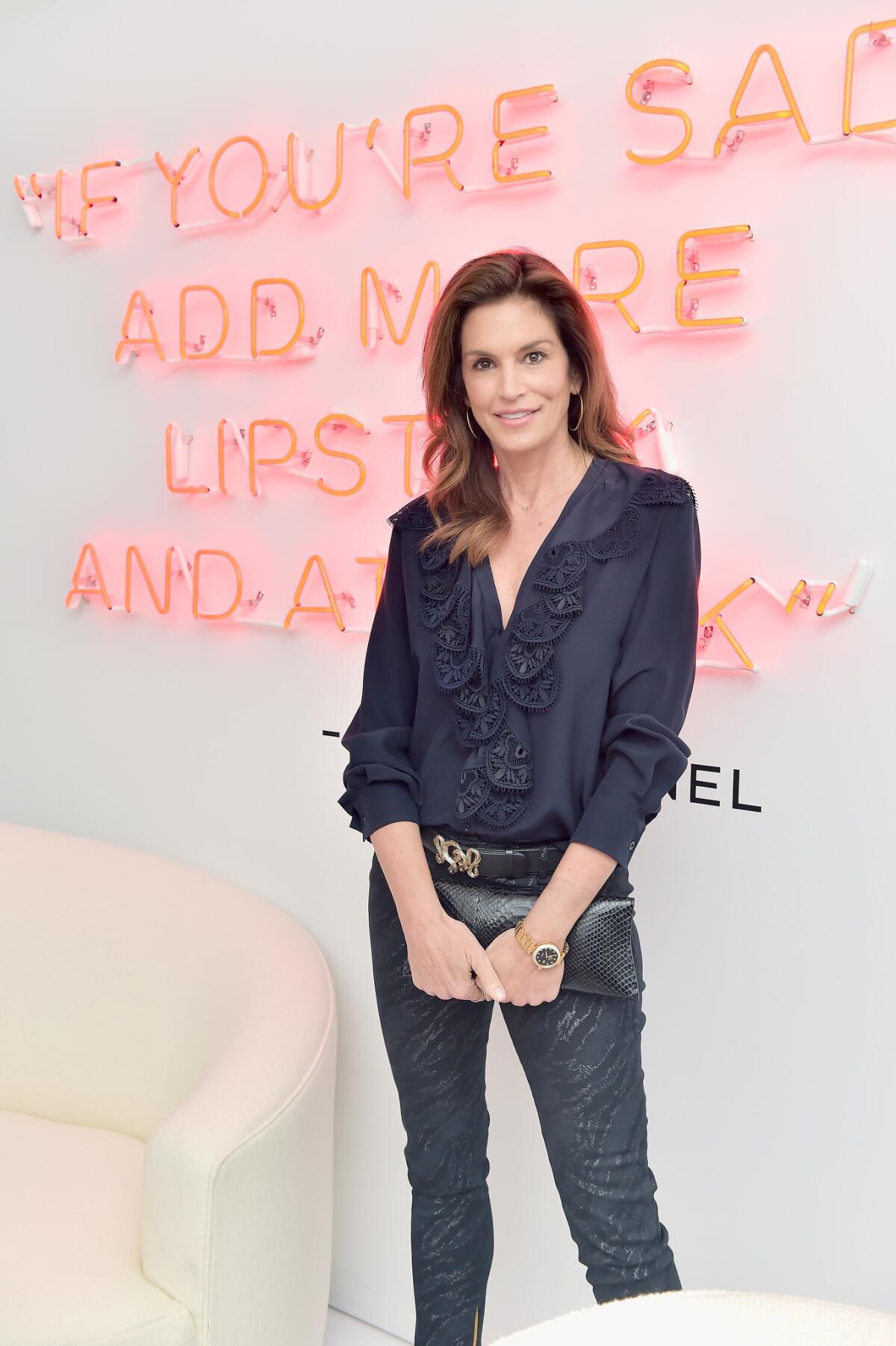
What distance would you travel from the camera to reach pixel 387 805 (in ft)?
5.40

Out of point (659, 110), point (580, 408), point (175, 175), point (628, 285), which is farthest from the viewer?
point (175, 175)

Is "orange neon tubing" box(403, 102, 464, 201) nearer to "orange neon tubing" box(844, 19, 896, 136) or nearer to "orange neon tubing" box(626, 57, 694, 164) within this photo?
"orange neon tubing" box(626, 57, 694, 164)

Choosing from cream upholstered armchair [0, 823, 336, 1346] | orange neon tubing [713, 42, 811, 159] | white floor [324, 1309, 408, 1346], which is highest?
orange neon tubing [713, 42, 811, 159]

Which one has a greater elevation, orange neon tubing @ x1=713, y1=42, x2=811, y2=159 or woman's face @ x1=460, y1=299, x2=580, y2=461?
orange neon tubing @ x1=713, y1=42, x2=811, y2=159

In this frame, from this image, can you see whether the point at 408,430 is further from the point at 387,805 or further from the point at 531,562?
the point at 387,805

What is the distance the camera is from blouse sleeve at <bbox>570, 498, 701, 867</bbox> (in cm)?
151

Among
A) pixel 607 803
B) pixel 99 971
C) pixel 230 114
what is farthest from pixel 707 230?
pixel 99 971

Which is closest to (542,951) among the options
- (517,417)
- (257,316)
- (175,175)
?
(517,417)

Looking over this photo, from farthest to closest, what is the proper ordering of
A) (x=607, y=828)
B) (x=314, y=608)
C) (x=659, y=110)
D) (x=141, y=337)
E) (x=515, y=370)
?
(x=141, y=337)
(x=314, y=608)
(x=659, y=110)
(x=515, y=370)
(x=607, y=828)

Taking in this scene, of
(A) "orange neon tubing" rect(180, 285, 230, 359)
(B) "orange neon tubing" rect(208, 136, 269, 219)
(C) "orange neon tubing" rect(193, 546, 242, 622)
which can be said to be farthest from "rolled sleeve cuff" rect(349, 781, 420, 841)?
(B) "orange neon tubing" rect(208, 136, 269, 219)

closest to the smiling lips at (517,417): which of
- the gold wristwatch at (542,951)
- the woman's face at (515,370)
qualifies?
the woman's face at (515,370)

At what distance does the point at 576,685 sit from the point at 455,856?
276 millimetres

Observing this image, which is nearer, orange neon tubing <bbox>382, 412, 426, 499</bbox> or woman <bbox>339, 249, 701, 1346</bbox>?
woman <bbox>339, 249, 701, 1346</bbox>

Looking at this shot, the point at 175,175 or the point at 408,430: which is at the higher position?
the point at 175,175
